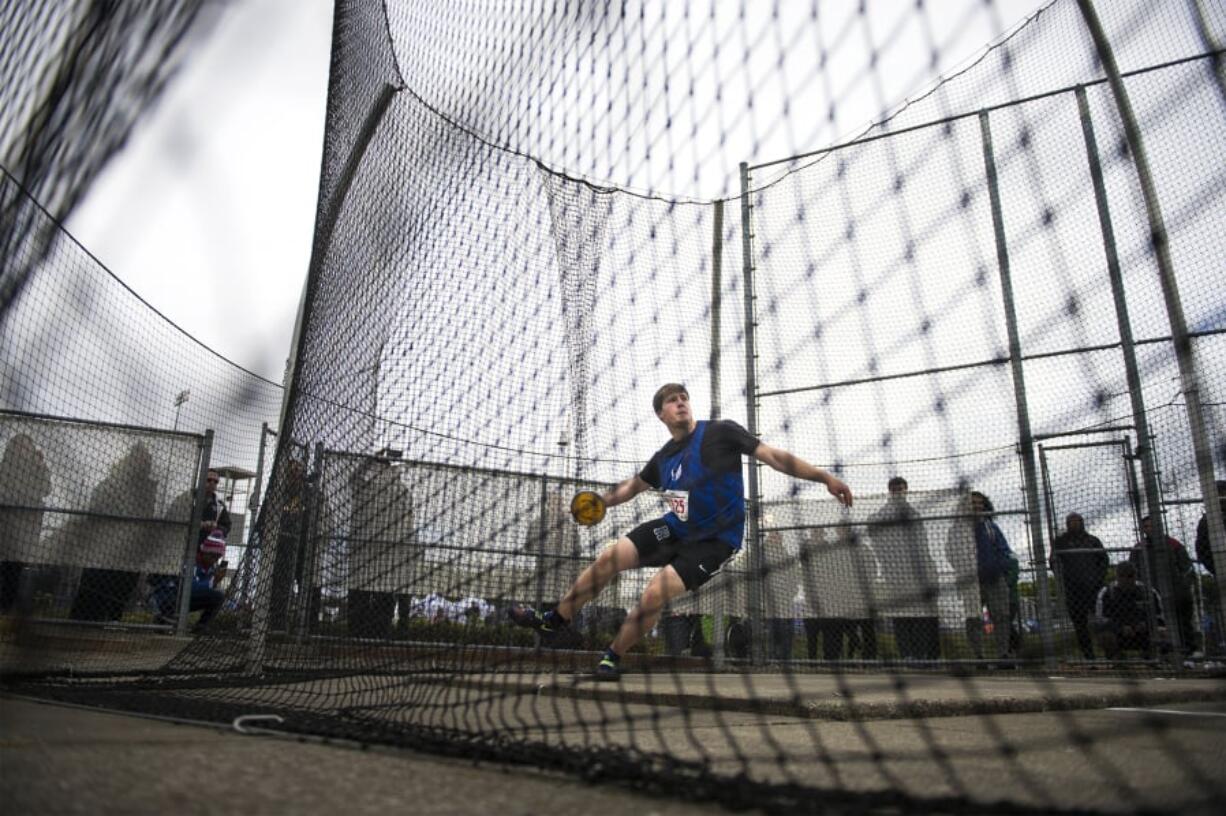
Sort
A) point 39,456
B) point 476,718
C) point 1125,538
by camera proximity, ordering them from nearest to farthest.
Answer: point 476,718
point 39,456
point 1125,538

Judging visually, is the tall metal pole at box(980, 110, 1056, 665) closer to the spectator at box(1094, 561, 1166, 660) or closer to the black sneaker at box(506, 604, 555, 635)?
the spectator at box(1094, 561, 1166, 660)

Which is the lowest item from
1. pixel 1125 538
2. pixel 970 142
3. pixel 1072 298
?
pixel 1125 538

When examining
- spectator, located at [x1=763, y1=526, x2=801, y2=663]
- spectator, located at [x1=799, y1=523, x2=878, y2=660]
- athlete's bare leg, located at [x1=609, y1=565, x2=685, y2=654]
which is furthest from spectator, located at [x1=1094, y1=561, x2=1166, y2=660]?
athlete's bare leg, located at [x1=609, y1=565, x2=685, y2=654]

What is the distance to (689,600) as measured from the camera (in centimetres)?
721

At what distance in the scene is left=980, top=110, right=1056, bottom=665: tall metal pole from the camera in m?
4.90

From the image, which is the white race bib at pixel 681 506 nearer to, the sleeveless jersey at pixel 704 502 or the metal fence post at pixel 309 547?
the sleeveless jersey at pixel 704 502

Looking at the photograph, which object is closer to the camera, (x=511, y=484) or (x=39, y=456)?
(x=511, y=484)

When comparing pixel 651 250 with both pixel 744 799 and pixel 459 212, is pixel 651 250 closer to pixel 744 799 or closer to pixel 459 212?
pixel 459 212

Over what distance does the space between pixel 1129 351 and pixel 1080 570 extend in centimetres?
186

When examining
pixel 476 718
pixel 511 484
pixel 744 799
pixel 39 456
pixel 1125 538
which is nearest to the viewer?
pixel 744 799

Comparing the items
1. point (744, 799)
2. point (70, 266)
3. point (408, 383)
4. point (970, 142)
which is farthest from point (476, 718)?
point (970, 142)

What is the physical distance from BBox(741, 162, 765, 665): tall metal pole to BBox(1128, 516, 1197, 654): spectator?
297 centimetres

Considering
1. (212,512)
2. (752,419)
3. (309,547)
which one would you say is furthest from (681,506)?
(212,512)

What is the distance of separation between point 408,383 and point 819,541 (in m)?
4.35
